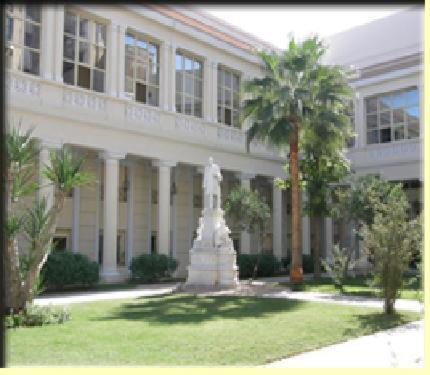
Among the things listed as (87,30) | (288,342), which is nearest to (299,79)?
(87,30)

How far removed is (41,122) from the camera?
20.0 meters

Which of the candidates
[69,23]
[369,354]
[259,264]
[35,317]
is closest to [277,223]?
[259,264]

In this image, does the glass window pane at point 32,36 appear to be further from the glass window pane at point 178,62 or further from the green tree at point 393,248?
the green tree at point 393,248

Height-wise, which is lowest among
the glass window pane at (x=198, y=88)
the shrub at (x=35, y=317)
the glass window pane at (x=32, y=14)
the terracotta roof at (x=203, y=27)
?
the shrub at (x=35, y=317)

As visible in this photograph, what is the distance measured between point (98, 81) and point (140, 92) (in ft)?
7.54

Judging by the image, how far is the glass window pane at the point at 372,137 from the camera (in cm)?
3216

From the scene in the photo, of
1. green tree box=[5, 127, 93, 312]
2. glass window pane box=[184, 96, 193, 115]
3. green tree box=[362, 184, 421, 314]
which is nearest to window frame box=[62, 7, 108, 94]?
glass window pane box=[184, 96, 193, 115]

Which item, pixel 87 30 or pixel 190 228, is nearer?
pixel 87 30

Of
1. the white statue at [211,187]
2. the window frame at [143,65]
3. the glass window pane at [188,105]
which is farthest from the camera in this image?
the glass window pane at [188,105]

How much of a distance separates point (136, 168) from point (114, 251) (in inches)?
215

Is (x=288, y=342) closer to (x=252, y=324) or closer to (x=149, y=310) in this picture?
(x=252, y=324)

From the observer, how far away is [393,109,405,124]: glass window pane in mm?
30781

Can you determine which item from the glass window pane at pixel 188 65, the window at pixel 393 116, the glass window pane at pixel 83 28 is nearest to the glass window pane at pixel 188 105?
the glass window pane at pixel 188 65

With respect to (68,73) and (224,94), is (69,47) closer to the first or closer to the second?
(68,73)
